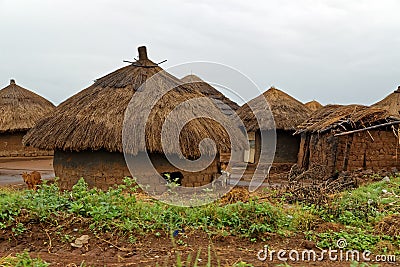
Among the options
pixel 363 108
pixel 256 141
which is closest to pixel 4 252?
pixel 363 108

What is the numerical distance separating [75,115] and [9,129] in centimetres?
1063

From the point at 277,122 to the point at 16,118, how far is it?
36.8 feet

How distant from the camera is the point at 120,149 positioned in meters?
8.05

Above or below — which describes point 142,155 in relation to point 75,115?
below

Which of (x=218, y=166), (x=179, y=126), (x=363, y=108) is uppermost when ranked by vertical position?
(x=363, y=108)

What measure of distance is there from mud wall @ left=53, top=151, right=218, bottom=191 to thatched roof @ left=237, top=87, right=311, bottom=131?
8.97 metres

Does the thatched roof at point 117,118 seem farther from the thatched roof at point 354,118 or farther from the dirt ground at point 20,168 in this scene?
the dirt ground at point 20,168

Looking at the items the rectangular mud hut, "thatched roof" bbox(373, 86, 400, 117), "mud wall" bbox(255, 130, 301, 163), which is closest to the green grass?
the rectangular mud hut

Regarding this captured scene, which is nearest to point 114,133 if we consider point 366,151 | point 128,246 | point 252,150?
point 128,246

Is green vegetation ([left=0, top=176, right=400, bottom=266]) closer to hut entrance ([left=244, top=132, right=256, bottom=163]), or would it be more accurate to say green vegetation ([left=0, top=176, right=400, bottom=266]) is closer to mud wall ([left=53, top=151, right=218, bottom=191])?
mud wall ([left=53, top=151, right=218, bottom=191])

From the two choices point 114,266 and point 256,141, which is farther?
point 256,141

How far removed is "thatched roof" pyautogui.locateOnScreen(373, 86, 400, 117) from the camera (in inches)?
654

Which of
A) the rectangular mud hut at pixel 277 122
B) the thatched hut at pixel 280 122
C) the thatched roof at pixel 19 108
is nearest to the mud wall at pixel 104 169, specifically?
the rectangular mud hut at pixel 277 122

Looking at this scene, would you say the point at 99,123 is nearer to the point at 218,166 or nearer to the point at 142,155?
the point at 142,155
